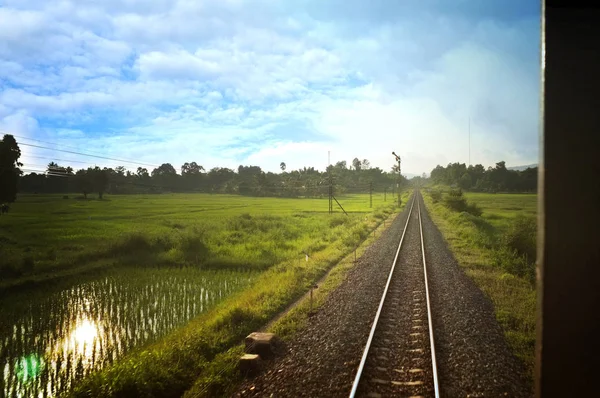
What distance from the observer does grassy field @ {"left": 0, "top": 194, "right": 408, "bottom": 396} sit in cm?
702

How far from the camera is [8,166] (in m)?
20.9

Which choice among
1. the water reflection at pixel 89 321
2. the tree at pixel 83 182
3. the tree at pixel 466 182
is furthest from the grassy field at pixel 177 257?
the tree at pixel 466 182

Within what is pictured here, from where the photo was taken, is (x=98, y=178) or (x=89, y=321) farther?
(x=98, y=178)

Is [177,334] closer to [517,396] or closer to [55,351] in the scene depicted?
[55,351]

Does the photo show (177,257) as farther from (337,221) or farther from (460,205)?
(460,205)

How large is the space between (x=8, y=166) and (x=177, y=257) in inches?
474

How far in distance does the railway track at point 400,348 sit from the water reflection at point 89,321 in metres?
6.46

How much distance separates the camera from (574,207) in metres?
1.03

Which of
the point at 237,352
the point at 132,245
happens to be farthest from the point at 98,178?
the point at 237,352

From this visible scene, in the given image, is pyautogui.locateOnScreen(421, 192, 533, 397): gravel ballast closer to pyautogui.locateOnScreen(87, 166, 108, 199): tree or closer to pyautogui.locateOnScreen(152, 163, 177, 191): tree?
pyautogui.locateOnScreen(87, 166, 108, 199): tree

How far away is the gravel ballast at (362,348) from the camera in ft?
18.8

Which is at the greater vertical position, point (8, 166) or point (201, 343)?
point (8, 166)

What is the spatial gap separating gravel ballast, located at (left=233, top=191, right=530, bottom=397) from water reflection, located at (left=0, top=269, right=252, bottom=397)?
4798 mm

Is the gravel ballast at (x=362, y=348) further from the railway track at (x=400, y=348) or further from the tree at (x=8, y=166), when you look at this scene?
the tree at (x=8, y=166)
